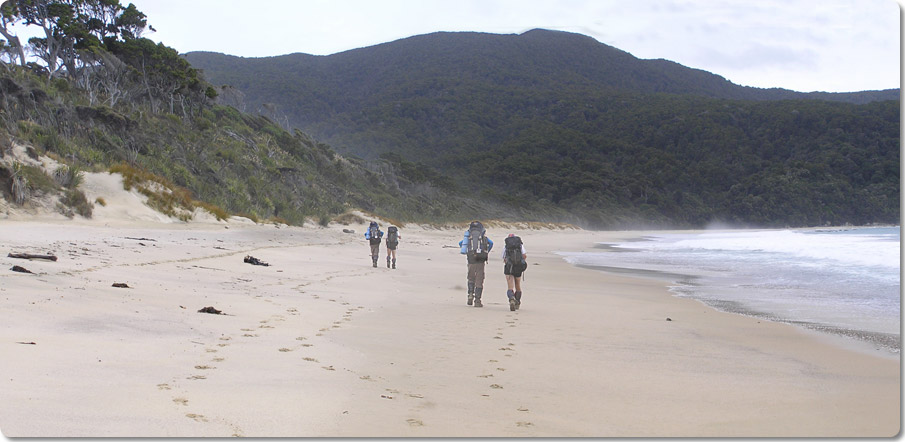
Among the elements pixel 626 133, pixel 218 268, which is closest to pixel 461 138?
pixel 626 133

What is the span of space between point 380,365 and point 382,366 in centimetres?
3

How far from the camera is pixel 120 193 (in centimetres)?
1866

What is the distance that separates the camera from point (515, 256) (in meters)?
9.82

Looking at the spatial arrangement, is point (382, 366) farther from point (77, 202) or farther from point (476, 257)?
point (77, 202)

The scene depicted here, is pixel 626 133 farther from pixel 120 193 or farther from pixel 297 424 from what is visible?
pixel 297 424

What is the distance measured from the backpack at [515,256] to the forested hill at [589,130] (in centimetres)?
4681

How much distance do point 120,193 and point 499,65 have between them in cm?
12639

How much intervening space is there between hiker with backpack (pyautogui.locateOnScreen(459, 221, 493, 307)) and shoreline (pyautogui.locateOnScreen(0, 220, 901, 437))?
284 mm

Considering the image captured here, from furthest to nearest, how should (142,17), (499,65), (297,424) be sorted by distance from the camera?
1. (499,65)
2. (142,17)
3. (297,424)

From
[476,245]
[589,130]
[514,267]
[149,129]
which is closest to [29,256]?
[476,245]

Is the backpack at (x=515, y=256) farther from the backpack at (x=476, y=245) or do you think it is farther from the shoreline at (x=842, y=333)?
the shoreline at (x=842, y=333)

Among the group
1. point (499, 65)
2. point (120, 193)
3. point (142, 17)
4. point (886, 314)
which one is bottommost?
point (886, 314)

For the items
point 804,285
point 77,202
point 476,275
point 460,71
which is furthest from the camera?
point 460,71

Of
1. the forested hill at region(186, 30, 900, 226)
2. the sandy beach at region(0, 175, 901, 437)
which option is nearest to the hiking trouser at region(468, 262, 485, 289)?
the sandy beach at region(0, 175, 901, 437)
